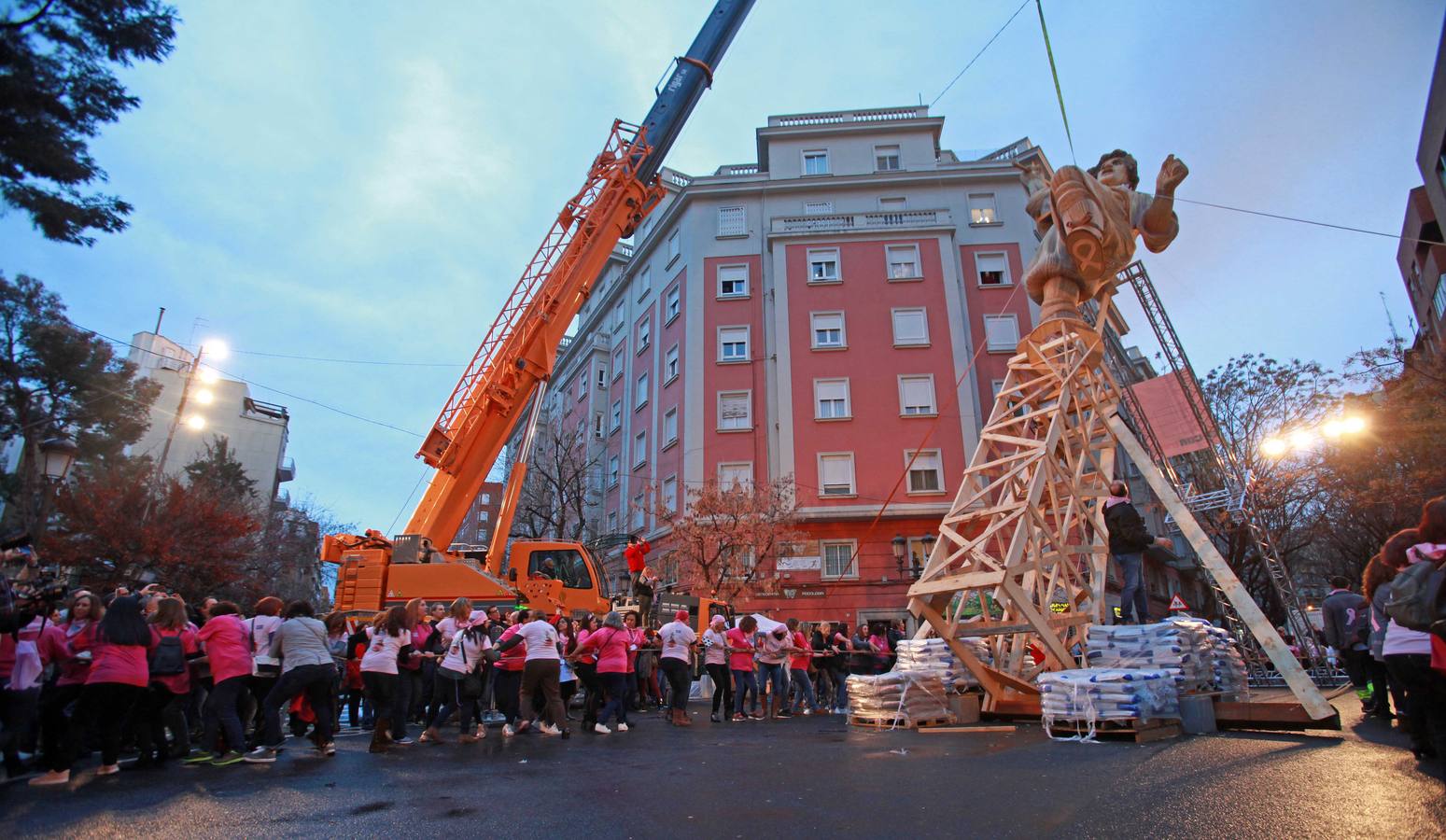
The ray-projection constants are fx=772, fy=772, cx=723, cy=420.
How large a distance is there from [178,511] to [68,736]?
26905 millimetres

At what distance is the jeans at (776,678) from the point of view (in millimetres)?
13148

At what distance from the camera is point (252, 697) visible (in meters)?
9.24

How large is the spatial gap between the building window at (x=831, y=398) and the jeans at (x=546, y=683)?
791 inches

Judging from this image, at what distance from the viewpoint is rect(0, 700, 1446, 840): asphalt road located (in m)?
4.27

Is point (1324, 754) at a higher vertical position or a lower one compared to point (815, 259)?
lower

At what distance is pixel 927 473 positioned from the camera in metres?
27.8

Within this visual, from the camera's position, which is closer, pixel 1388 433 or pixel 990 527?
pixel 990 527

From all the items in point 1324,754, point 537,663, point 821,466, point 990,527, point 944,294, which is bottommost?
point 1324,754

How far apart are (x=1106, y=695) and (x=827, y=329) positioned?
23485mm

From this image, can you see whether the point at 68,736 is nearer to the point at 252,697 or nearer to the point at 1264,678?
the point at 252,697

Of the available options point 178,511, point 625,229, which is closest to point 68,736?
point 625,229

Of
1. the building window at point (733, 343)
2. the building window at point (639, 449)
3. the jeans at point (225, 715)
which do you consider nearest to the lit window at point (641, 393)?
the building window at point (639, 449)

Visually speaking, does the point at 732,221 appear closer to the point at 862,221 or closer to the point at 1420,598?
the point at 862,221

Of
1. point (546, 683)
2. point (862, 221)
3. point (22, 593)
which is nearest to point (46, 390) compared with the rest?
point (22, 593)
